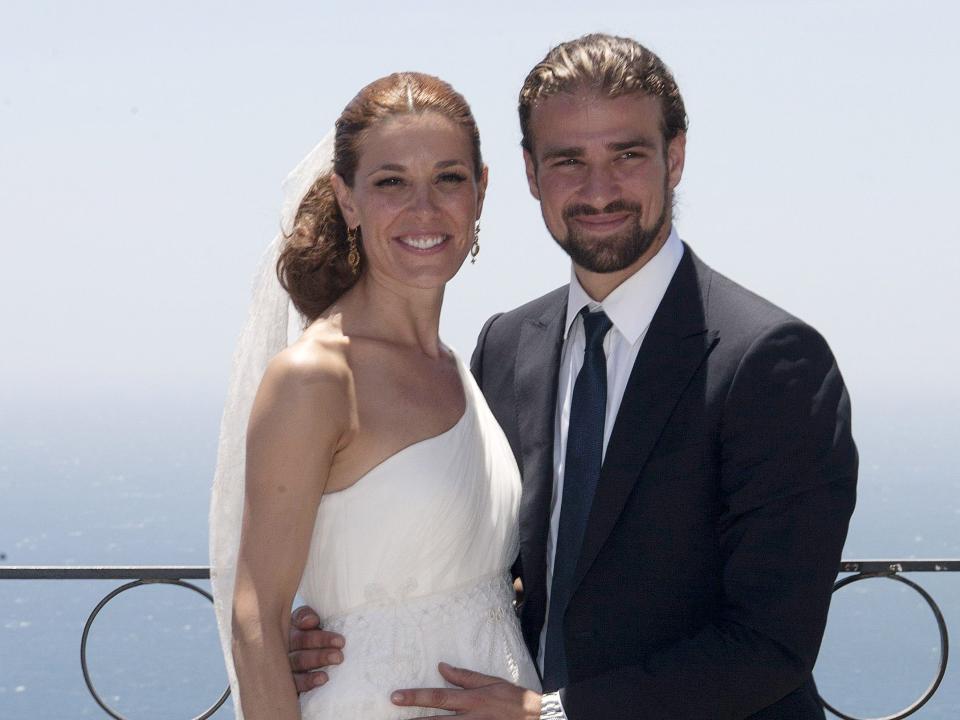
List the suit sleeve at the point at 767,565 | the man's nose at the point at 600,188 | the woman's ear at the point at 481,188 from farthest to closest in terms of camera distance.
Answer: the woman's ear at the point at 481,188 → the man's nose at the point at 600,188 → the suit sleeve at the point at 767,565

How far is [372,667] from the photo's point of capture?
8.80 feet

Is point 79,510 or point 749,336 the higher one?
point 749,336

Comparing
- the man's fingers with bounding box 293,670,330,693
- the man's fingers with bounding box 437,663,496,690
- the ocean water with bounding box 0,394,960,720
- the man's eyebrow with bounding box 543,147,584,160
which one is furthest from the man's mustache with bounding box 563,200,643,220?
the ocean water with bounding box 0,394,960,720

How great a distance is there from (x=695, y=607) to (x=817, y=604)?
27 cm

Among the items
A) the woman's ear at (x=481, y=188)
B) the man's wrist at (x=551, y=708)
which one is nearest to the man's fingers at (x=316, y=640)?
the man's wrist at (x=551, y=708)

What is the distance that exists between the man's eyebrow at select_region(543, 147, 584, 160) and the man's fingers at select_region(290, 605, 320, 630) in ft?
4.14

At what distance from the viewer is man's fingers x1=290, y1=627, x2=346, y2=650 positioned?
270cm

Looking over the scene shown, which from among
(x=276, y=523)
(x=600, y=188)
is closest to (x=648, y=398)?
(x=600, y=188)

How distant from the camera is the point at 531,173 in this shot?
10.0 ft

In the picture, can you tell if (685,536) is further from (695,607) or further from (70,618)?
(70,618)

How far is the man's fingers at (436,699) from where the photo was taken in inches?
102

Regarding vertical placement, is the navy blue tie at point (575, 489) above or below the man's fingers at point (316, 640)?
above

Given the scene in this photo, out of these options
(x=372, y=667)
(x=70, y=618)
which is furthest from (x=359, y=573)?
(x=70, y=618)

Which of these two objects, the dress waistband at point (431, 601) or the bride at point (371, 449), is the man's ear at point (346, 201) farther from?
the dress waistband at point (431, 601)
